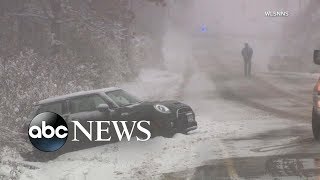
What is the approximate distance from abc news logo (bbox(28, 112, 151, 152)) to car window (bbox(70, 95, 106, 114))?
0.36m

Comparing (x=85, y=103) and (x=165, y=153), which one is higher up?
(x=85, y=103)

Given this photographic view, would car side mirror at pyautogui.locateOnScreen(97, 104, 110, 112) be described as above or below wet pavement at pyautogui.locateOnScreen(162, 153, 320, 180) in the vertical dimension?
above

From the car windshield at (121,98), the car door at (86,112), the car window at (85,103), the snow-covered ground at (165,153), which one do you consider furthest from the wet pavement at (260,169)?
the car window at (85,103)

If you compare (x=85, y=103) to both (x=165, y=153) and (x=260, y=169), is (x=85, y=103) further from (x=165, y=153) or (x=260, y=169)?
(x=260, y=169)

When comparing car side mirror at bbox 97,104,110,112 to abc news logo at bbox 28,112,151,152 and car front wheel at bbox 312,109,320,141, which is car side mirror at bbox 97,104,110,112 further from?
car front wheel at bbox 312,109,320,141

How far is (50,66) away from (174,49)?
5369 centimetres

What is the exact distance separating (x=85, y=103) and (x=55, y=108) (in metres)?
0.65

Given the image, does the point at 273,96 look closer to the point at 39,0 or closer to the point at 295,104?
the point at 295,104

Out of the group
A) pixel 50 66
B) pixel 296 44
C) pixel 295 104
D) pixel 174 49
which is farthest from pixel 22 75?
pixel 174 49

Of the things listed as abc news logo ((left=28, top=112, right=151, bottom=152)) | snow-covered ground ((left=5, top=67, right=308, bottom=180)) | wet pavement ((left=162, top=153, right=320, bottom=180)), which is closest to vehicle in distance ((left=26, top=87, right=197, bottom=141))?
abc news logo ((left=28, top=112, right=151, bottom=152))

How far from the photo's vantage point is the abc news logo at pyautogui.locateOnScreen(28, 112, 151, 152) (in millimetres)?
11352

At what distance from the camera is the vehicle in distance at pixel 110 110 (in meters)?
11.9

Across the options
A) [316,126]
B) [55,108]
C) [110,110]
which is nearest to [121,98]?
[110,110]

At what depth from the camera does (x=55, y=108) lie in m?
12.0
